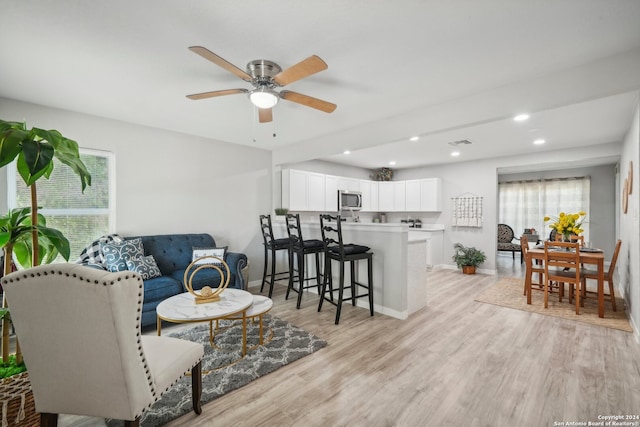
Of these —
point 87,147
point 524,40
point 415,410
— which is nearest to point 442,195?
point 524,40

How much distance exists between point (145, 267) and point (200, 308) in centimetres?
140

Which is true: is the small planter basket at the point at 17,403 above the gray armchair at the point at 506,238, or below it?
below

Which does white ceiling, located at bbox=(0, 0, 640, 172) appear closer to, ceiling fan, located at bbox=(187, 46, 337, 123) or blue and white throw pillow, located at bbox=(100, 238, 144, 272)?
ceiling fan, located at bbox=(187, 46, 337, 123)

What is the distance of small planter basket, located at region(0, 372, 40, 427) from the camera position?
1498mm

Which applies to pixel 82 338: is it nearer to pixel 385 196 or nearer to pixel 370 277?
pixel 370 277

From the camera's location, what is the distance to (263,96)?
7.58ft

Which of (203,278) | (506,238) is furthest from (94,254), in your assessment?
(506,238)

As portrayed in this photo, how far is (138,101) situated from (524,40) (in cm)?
343

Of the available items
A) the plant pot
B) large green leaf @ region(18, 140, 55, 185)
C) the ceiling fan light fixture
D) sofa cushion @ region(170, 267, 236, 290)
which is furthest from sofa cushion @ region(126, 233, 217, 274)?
the plant pot

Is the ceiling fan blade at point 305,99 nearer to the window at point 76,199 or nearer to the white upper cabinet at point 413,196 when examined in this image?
the window at point 76,199

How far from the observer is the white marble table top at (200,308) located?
210 centimetres

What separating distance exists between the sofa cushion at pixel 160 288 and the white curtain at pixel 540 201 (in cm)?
840

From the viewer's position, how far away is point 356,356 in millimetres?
2449

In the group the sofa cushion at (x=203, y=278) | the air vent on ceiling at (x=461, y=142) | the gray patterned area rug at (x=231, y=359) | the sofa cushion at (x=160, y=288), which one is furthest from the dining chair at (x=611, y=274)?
the sofa cushion at (x=160, y=288)
